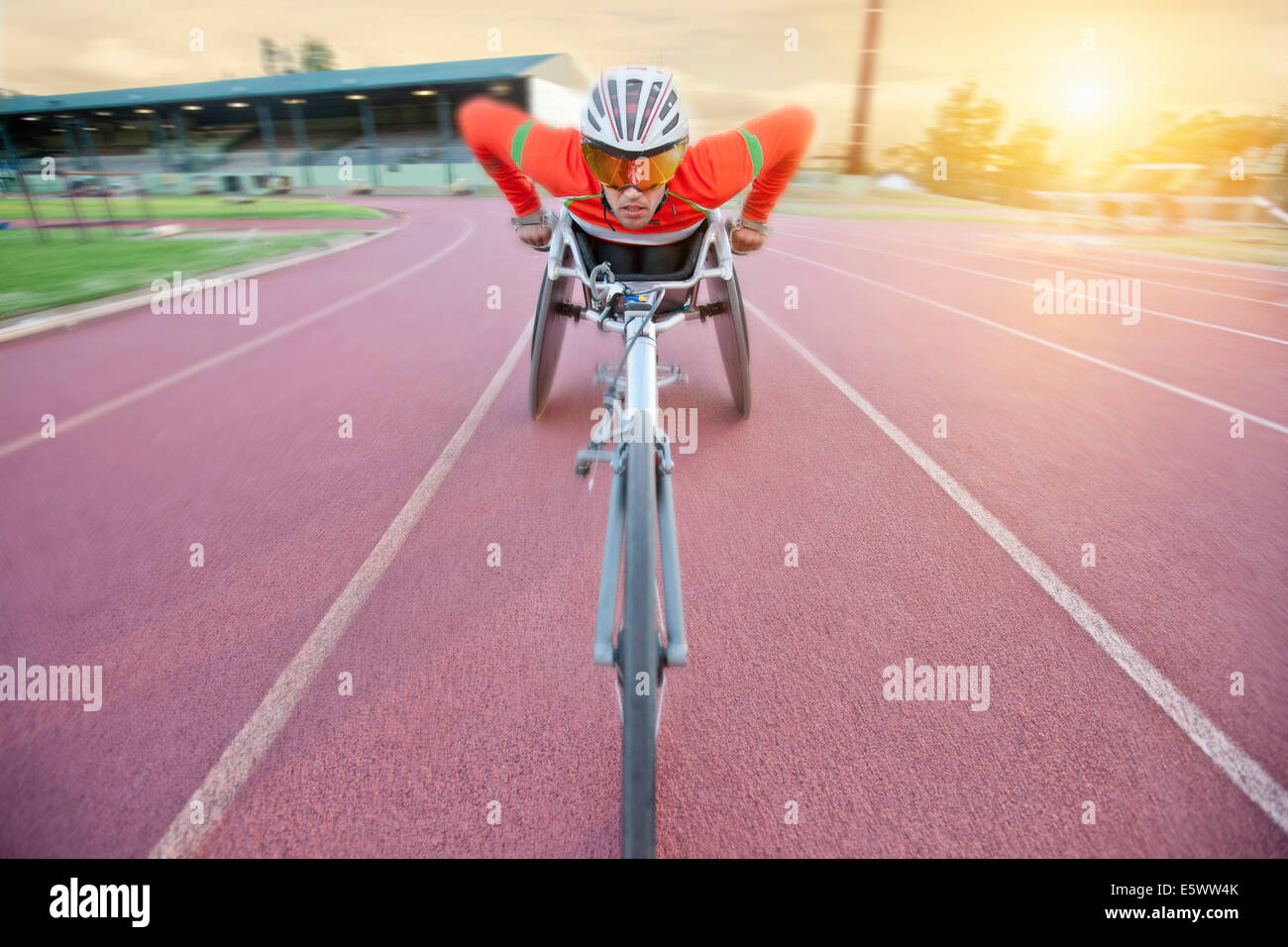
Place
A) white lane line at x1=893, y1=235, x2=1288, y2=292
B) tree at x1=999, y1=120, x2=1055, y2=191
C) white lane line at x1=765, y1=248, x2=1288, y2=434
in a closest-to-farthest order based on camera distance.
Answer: white lane line at x1=765, y1=248, x2=1288, y2=434
white lane line at x1=893, y1=235, x2=1288, y2=292
tree at x1=999, y1=120, x2=1055, y2=191

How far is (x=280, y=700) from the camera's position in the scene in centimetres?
240

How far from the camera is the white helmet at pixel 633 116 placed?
241 centimetres

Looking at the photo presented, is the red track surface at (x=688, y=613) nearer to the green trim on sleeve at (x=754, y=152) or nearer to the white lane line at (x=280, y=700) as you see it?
the white lane line at (x=280, y=700)

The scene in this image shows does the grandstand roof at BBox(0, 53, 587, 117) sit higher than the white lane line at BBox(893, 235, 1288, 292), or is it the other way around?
the grandstand roof at BBox(0, 53, 587, 117)

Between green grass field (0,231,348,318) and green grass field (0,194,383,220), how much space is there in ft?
21.0

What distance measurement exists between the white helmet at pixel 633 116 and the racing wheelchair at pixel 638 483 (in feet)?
1.58

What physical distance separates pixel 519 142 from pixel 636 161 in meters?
1.04

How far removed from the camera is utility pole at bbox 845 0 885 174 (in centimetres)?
2323

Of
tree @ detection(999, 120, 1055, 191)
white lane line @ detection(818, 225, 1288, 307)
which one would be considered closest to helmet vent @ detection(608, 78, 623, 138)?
white lane line @ detection(818, 225, 1288, 307)

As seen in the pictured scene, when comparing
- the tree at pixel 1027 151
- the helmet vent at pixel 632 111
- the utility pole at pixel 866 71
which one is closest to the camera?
the helmet vent at pixel 632 111

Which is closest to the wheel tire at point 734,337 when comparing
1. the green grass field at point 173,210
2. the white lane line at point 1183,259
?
the white lane line at point 1183,259

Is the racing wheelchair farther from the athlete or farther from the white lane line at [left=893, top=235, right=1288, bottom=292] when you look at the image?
the white lane line at [left=893, top=235, right=1288, bottom=292]

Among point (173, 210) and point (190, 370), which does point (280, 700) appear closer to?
point (190, 370)
